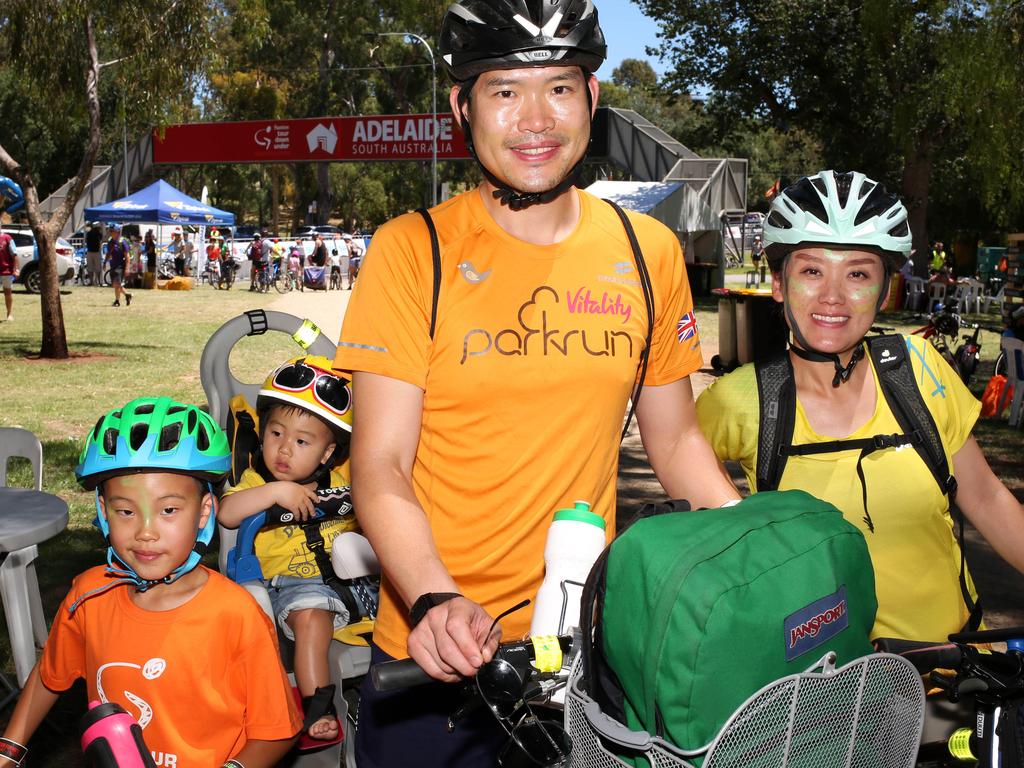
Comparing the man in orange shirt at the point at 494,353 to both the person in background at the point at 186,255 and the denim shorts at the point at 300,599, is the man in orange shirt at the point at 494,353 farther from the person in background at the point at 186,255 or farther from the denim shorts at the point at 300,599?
the person in background at the point at 186,255

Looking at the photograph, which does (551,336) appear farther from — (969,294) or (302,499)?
(969,294)

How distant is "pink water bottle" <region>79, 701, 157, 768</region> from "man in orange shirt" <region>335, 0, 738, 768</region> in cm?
49

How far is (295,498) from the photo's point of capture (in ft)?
15.0

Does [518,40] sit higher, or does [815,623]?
[518,40]

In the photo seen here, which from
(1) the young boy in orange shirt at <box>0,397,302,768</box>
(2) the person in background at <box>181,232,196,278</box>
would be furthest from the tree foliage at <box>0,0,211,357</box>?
(2) the person in background at <box>181,232,196,278</box>

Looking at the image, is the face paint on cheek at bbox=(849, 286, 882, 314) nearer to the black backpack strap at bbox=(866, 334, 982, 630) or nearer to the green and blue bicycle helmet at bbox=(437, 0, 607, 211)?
the black backpack strap at bbox=(866, 334, 982, 630)

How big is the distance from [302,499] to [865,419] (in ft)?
Answer: 7.82

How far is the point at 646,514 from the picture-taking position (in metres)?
1.88

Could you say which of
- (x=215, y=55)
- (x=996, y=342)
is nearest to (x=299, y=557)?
(x=215, y=55)

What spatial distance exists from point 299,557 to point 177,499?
1.46m

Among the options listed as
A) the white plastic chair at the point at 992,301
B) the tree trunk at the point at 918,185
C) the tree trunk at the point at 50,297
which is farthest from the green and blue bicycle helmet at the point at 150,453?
the tree trunk at the point at 918,185

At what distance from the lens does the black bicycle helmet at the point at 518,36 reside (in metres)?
2.44

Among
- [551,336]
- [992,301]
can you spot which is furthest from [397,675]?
[992,301]

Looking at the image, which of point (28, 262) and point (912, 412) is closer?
point (912, 412)
